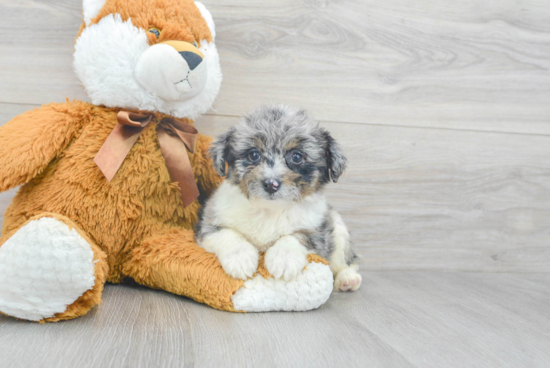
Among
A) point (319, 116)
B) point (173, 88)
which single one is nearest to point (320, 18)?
point (319, 116)

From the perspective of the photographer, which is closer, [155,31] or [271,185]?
[271,185]

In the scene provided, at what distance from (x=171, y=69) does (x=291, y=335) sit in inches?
39.9

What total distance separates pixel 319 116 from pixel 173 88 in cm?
90

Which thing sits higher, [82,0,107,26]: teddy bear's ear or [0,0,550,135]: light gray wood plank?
[82,0,107,26]: teddy bear's ear

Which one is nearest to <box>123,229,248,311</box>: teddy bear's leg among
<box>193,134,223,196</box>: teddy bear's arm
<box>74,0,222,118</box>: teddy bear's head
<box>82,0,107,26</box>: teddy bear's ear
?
<box>193,134,223,196</box>: teddy bear's arm

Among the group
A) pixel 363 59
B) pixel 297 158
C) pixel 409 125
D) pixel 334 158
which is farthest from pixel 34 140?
pixel 409 125

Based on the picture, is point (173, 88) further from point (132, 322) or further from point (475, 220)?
point (475, 220)

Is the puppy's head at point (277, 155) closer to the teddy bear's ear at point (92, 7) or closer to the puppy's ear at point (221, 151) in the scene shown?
the puppy's ear at point (221, 151)

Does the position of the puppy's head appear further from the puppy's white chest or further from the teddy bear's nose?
the teddy bear's nose

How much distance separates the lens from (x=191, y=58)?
159 cm

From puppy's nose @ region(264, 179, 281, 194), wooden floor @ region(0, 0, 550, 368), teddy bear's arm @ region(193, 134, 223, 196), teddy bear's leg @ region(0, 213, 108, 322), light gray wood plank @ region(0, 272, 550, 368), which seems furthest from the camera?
teddy bear's arm @ region(193, 134, 223, 196)

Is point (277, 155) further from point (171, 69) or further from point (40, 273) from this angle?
point (40, 273)

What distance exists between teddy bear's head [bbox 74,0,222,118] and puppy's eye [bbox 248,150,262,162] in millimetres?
362

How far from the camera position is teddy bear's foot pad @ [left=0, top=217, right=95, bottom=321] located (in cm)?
125
